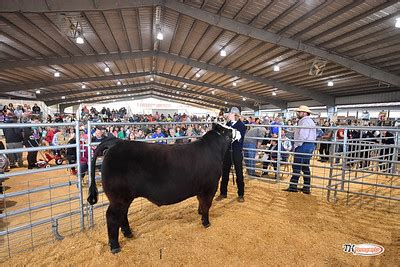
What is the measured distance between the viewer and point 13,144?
9.14m

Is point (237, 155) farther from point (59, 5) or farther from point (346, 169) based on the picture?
point (59, 5)

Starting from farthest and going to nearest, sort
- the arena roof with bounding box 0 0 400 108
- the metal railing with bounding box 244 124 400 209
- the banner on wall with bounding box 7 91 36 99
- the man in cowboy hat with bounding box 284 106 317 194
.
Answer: the banner on wall with bounding box 7 91 36 99 < the arena roof with bounding box 0 0 400 108 < the man in cowboy hat with bounding box 284 106 317 194 < the metal railing with bounding box 244 124 400 209

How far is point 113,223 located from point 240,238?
1.94m

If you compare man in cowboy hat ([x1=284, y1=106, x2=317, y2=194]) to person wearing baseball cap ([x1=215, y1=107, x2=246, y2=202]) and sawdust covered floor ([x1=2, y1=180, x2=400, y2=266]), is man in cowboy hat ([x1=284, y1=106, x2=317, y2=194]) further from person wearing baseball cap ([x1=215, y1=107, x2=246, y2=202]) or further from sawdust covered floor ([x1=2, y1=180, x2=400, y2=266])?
person wearing baseball cap ([x1=215, y1=107, x2=246, y2=202])

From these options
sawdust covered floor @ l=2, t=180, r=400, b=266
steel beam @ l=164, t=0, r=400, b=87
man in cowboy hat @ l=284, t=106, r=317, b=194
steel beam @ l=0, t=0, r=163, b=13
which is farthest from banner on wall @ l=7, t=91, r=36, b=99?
man in cowboy hat @ l=284, t=106, r=317, b=194

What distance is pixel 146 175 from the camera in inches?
125

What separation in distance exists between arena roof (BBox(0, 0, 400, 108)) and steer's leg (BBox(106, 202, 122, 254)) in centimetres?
783

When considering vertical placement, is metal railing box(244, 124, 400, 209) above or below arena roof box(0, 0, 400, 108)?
below

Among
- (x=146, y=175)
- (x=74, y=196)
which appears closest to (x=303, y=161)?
(x=146, y=175)

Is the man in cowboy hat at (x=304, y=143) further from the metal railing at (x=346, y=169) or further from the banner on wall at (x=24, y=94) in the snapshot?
the banner on wall at (x=24, y=94)

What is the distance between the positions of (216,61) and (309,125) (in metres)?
12.4

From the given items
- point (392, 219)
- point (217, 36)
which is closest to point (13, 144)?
point (217, 36)

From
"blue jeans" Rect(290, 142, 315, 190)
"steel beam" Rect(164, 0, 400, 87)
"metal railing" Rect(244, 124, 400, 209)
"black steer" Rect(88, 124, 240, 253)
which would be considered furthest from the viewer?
"steel beam" Rect(164, 0, 400, 87)

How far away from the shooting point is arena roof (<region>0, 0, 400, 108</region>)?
27.0 feet
